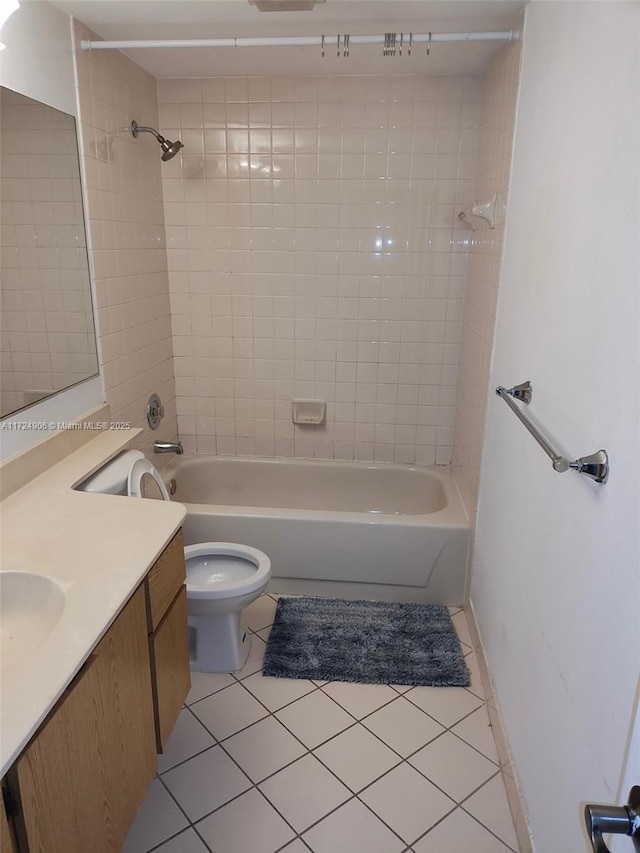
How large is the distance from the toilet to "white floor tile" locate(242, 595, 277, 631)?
0.29 feet

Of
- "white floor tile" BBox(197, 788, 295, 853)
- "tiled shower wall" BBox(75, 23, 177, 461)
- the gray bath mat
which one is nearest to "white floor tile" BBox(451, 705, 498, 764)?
the gray bath mat

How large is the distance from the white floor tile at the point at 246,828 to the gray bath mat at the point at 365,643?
521 mm

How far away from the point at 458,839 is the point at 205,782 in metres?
0.73

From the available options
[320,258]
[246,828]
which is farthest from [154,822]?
[320,258]

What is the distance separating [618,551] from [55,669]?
99 centimetres

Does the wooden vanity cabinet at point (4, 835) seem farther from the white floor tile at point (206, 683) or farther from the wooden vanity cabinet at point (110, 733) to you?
the white floor tile at point (206, 683)

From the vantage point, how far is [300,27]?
79.3 inches

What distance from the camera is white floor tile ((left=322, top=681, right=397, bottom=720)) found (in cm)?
197

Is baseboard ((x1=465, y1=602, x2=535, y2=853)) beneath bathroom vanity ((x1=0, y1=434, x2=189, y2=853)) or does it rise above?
beneath

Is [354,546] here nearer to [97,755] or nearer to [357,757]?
[357,757]

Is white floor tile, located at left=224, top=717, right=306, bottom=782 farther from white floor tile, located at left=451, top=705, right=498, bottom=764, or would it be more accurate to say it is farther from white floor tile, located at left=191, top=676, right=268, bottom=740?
white floor tile, located at left=451, top=705, right=498, bottom=764

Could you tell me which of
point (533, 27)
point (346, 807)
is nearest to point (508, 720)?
point (346, 807)

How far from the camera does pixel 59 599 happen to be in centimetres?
123

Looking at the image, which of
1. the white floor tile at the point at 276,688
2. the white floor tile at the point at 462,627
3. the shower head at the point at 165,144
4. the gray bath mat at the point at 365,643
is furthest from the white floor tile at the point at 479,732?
the shower head at the point at 165,144
